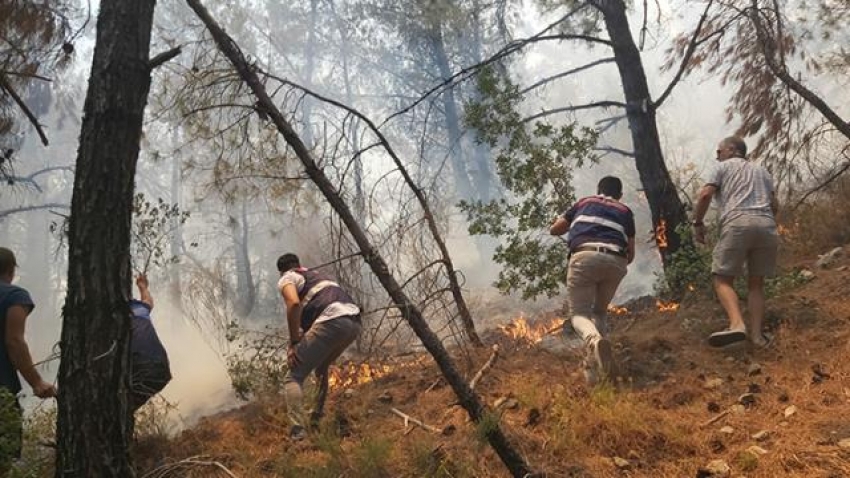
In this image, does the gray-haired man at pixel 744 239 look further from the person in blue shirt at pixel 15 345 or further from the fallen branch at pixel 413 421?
the person in blue shirt at pixel 15 345

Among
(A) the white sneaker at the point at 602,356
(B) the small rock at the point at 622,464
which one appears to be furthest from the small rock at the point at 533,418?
(B) the small rock at the point at 622,464

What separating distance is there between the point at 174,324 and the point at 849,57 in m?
22.7

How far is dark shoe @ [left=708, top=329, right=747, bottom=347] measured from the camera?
14.5ft

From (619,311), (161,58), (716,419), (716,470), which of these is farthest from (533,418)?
(619,311)

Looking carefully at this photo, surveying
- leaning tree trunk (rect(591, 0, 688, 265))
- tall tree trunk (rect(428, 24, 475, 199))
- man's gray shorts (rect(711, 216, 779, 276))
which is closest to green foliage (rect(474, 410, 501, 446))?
man's gray shorts (rect(711, 216, 779, 276))

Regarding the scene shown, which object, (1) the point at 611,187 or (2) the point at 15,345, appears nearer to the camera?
(2) the point at 15,345

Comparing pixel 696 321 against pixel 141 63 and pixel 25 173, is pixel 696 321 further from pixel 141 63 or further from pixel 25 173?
pixel 25 173

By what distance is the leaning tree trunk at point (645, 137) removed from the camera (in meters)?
7.22

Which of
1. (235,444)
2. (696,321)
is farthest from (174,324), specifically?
(696,321)

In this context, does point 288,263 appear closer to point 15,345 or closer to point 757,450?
point 15,345

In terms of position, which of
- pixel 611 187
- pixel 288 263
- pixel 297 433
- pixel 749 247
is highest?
pixel 288 263

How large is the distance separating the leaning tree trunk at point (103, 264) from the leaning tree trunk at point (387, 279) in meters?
0.64

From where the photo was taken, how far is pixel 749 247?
461 centimetres

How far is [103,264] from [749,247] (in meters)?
4.61
